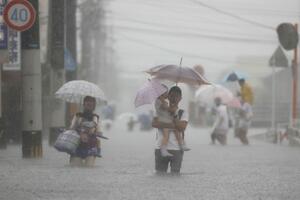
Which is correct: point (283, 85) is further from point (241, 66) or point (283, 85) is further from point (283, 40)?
point (283, 40)

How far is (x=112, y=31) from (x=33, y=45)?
65.0 m

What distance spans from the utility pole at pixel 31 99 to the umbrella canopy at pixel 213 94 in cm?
1200

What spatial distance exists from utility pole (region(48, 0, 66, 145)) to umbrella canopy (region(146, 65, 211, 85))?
7.08m

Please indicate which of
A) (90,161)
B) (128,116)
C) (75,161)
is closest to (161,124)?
(90,161)

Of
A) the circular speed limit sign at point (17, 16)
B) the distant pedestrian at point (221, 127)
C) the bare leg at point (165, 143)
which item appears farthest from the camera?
the distant pedestrian at point (221, 127)

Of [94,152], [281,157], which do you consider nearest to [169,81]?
[94,152]

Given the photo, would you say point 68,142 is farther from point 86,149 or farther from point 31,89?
point 31,89

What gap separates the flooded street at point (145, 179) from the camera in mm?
12102

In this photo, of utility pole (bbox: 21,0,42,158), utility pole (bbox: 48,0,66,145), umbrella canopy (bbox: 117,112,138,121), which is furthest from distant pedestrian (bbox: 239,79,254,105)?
umbrella canopy (bbox: 117,112,138,121)

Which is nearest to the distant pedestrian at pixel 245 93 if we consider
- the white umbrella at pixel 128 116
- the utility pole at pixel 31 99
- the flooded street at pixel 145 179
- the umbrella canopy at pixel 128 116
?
the flooded street at pixel 145 179

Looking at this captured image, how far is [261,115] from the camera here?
2790 inches

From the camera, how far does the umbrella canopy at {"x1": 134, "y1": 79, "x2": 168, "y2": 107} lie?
15.6 m

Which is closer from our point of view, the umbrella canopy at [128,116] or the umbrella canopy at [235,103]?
the umbrella canopy at [235,103]

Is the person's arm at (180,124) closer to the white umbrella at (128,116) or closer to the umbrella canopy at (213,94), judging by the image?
the umbrella canopy at (213,94)
